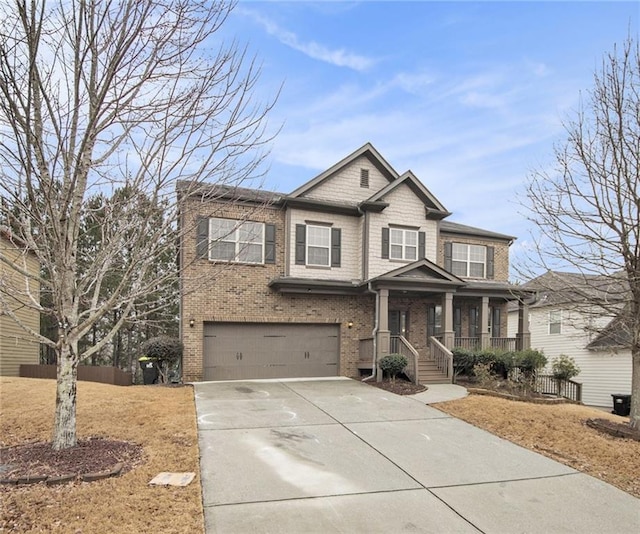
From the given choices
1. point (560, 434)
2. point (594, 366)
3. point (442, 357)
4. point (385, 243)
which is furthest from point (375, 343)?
point (594, 366)

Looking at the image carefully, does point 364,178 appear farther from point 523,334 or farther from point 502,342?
point 523,334

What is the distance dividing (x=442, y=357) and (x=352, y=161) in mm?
7699

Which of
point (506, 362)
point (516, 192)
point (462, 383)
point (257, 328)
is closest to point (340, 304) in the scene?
point (257, 328)

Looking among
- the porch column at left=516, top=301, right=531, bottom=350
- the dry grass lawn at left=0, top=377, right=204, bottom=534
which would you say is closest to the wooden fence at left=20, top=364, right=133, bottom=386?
the dry grass lawn at left=0, top=377, right=204, bottom=534

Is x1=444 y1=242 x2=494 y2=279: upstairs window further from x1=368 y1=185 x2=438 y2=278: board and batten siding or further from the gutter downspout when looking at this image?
the gutter downspout

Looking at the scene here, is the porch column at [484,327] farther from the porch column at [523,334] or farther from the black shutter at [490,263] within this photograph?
the black shutter at [490,263]

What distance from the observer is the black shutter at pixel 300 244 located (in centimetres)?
1561

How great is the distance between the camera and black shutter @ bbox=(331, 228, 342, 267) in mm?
16125

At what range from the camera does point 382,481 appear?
5711 mm

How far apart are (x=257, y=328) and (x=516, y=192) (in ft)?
29.9

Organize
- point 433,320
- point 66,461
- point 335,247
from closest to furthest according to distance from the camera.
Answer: point 66,461, point 335,247, point 433,320

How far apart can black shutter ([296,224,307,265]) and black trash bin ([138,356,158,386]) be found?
5580mm

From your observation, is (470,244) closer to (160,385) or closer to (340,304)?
(340,304)

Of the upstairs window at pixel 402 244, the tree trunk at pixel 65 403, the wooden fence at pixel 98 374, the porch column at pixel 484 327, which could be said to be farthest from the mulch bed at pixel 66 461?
the porch column at pixel 484 327
